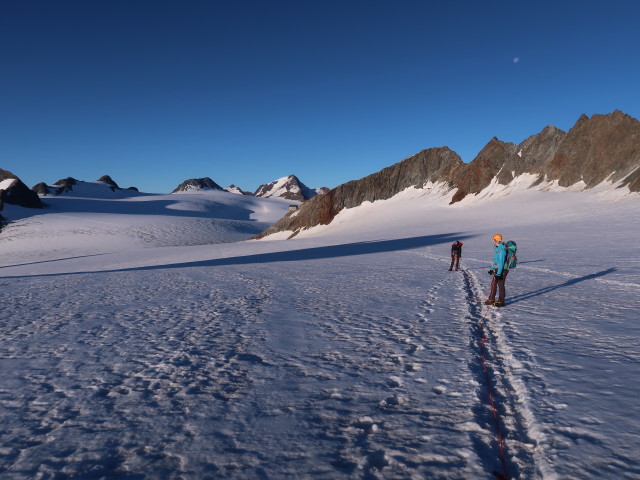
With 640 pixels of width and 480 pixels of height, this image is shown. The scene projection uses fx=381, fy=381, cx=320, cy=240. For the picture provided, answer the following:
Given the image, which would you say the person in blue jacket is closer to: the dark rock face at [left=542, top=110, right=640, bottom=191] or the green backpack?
the green backpack

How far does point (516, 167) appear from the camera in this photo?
184 feet

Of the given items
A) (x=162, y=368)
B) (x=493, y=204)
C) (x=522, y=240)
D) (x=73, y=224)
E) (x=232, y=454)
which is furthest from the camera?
(x=73, y=224)

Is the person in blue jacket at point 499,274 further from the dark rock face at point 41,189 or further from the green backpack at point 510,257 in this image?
the dark rock face at point 41,189

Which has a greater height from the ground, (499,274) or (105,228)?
(105,228)

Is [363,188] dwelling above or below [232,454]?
above

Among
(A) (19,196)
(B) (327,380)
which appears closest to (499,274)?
(B) (327,380)

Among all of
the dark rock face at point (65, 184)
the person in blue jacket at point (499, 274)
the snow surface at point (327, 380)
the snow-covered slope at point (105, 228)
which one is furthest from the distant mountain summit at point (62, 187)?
the person in blue jacket at point (499, 274)

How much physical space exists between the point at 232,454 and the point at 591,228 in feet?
103

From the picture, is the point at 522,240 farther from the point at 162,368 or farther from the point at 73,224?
the point at 73,224

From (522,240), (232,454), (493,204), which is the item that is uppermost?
(493,204)

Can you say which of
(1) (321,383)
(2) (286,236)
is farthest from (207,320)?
(2) (286,236)

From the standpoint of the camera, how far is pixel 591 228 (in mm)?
27281

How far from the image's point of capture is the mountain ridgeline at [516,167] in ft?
149

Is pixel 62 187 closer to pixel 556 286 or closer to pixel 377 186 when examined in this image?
pixel 377 186
